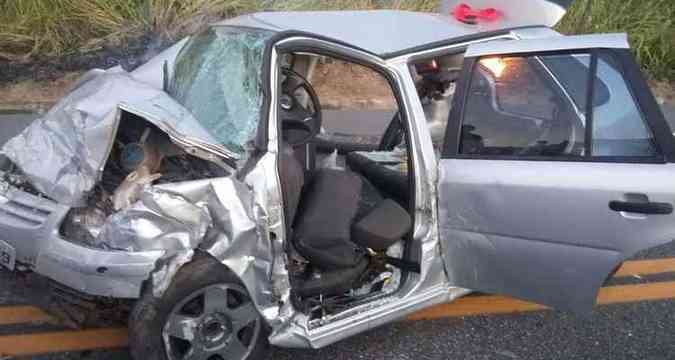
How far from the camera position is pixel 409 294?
3.11 meters

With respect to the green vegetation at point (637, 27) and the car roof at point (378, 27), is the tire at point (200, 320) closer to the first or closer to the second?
the car roof at point (378, 27)

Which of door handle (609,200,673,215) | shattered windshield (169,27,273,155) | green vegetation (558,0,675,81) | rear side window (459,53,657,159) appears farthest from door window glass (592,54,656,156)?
green vegetation (558,0,675,81)

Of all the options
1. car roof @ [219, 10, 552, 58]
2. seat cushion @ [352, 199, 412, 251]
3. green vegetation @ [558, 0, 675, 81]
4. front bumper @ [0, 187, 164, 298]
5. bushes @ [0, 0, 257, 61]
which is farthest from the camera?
green vegetation @ [558, 0, 675, 81]

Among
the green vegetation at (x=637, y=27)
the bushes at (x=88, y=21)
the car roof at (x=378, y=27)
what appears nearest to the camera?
the car roof at (x=378, y=27)

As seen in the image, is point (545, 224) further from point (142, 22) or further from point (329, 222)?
point (142, 22)

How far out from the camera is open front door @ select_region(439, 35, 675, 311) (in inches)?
111

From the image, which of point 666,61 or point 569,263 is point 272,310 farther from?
point 666,61

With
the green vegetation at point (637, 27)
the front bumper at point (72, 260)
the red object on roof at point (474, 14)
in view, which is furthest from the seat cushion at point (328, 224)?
the green vegetation at point (637, 27)

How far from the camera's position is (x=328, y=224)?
2.99 metres

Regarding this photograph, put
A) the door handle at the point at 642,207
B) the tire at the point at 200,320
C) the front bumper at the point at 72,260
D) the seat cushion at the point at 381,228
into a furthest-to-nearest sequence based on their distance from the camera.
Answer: the seat cushion at the point at 381,228, the door handle at the point at 642,207, the tire at the point at 200,320, the front bumper at the point at 72,260

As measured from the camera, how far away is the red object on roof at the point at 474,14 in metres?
3.84

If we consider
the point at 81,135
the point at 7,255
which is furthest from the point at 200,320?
the point at 81,135

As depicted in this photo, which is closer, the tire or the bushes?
the tire

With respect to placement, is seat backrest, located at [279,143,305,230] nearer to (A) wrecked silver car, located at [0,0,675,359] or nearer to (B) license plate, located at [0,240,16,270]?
(A) wrecked silver car, located at [0,0,675,359]
